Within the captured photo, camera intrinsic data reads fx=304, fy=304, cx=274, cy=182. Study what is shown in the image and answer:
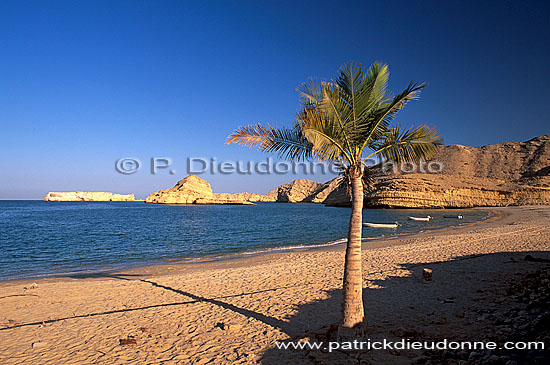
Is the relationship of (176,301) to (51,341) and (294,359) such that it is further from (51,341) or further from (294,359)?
(294,359)

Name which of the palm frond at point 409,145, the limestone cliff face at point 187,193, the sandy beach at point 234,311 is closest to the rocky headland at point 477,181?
the sandy beach at point 234,311

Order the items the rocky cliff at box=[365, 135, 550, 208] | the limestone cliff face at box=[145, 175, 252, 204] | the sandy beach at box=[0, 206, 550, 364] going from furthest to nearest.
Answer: the limestone cliff face at box=[145, 175, 252, 204] → the rocky cliff at box=[365, 135, 550, 208] → the sandy beach at box=[0, 206, 550, 364]

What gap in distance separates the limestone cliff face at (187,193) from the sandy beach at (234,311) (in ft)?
539

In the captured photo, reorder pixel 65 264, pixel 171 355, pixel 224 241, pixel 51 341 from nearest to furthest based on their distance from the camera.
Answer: pixel 171 355 < pixel 51 341 < pixel 65 264 < pixel 224 241

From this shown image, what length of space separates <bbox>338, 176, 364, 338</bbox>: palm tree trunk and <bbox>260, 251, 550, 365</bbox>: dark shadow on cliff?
17.4 inches

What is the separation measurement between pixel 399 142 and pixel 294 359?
4558 millimetres

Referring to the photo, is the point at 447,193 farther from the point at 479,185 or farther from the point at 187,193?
the point at 187,193

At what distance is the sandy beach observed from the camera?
20.0 feet

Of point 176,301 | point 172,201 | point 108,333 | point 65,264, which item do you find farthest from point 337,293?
point 172,201

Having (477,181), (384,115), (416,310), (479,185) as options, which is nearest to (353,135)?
(384,115)

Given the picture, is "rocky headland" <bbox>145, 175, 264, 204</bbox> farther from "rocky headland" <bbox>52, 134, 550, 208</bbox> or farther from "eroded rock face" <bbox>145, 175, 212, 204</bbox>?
"rocky headland" <bbox>52, 134, 550, 208</bbox>

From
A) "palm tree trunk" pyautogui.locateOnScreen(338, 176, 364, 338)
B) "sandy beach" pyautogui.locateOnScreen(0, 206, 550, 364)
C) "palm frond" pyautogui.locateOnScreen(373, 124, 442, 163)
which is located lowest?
"sandy beach" pyautogui.locateOnScreen(0, 206, 550, 364)

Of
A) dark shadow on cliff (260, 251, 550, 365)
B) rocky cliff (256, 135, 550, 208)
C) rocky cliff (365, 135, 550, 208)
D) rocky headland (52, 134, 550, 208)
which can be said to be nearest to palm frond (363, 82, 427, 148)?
dark shadow on cliff (260, 251, 550, 365)

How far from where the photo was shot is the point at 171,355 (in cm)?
598
